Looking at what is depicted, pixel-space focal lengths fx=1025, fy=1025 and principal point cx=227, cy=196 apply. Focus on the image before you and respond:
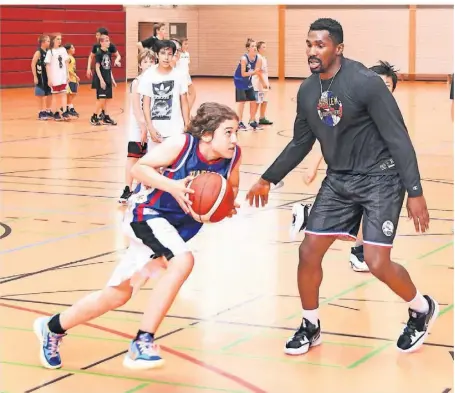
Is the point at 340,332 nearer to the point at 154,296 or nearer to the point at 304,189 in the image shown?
the point at 154,296

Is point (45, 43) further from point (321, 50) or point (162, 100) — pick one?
point (321, 50)

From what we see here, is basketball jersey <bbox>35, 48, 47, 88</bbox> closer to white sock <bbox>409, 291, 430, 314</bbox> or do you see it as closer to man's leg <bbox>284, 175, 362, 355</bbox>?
man's leg <bbox>284, 175, 362, 355</bbox>

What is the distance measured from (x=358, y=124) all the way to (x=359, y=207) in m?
0.45

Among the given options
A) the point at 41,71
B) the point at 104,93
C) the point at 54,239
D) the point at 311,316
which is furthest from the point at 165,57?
the point at 41,71

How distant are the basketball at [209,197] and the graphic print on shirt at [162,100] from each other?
462 cm

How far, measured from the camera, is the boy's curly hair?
4816 mm

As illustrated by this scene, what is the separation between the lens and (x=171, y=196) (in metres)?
4.85

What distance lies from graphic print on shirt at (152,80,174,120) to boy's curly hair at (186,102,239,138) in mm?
4503

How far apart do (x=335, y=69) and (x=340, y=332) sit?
56.6 inches

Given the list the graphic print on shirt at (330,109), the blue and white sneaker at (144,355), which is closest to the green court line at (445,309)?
the graphic print on shirt at (330,109)

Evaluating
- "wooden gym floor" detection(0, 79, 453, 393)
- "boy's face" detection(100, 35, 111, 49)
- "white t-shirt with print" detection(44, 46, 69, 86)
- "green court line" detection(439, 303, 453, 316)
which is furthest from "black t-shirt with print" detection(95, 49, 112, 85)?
"green court line" detection(439, 303, 453, 316)

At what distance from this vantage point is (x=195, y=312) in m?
5.94

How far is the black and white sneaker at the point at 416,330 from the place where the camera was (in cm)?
518

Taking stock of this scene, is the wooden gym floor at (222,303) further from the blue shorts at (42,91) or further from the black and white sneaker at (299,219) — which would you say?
the blue shorts at (42,91)
